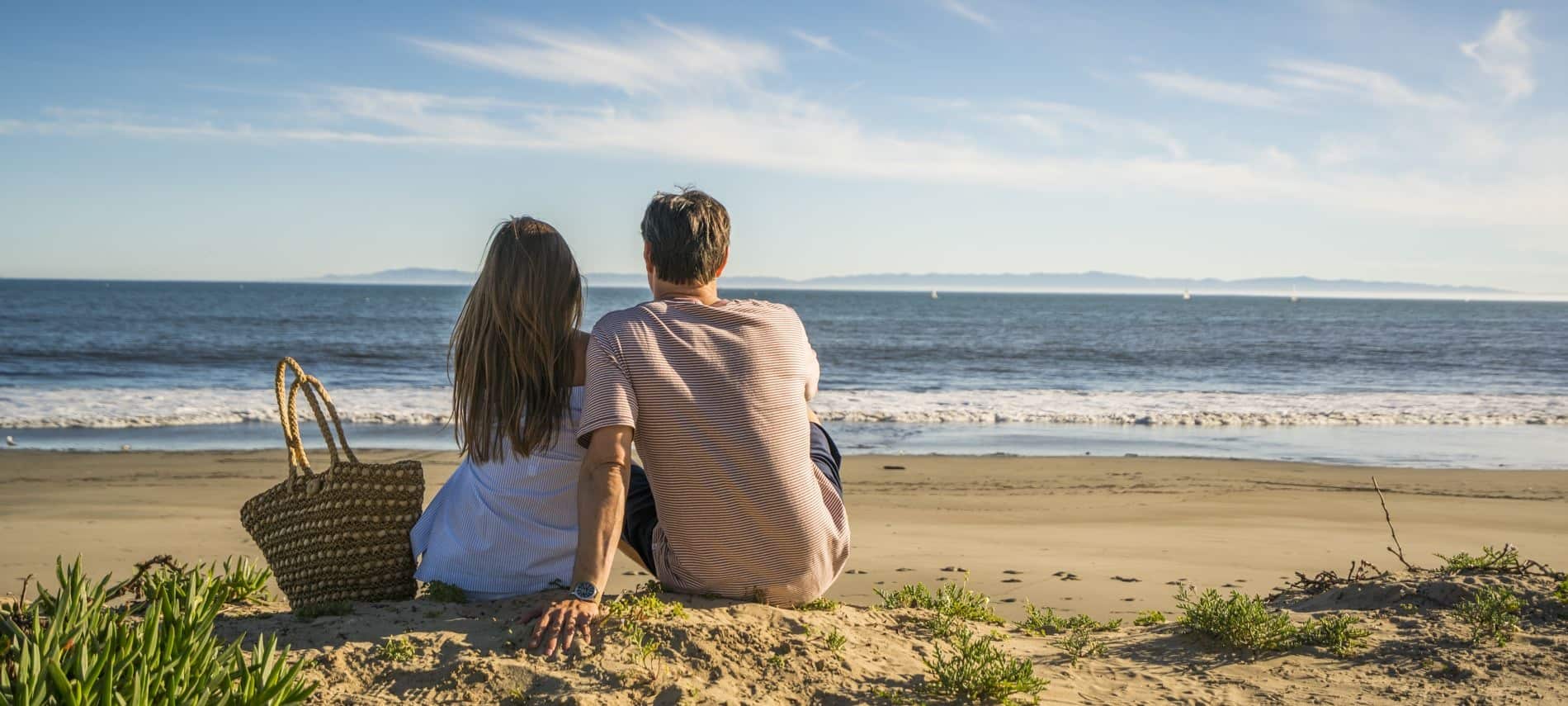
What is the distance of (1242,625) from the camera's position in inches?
139

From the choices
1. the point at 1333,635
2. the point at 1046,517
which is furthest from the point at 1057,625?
the point at 1046,517

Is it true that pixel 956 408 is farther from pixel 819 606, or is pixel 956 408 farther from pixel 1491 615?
pixel 819 606

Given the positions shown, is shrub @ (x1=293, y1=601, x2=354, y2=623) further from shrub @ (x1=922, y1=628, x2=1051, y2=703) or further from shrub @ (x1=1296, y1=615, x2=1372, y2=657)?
shrub @ (x1=1296, y1=615, x2=1372, y2=657)

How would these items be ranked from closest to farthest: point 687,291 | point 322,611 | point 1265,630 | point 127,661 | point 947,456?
point 127,661, point 687,291, point 322,611, point 1265,630, point 947,456

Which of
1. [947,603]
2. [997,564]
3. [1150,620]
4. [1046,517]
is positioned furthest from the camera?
[1046,517]

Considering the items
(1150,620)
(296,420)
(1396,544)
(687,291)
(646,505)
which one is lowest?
(1396,544)

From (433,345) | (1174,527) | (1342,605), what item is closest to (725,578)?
(1342,605)

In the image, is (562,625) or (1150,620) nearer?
(562,625)

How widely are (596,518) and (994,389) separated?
18.4m

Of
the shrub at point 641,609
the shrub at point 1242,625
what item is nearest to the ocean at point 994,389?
the shrub at point 1242,625

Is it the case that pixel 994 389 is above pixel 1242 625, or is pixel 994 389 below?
below

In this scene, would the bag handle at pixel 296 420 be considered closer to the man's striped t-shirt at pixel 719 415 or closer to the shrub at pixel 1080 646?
the man's striped t-shirt at pixel 719 415

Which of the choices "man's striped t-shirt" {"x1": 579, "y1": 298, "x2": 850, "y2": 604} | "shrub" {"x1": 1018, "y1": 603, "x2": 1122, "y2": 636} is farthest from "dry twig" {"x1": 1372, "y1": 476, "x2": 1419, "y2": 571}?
"man's striped t-shirt" {"x1": 579, "y1": 298, "x2": 850, "y2": 604}

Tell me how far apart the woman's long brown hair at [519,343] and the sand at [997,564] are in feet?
1.90
